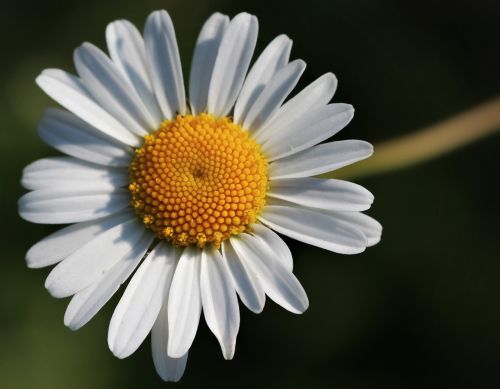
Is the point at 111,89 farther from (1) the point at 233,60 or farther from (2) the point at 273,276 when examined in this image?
(2) the point at 273,276

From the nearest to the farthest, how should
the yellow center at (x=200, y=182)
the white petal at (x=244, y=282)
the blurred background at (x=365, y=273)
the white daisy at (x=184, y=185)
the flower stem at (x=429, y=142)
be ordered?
the white petal at (x=244, y=282)
the white daisy at (x=184, y=185)
the yellow center at (x=200, y=182)
the flower stem at (x=429, y=142)
the blurred background at (x=365, y=273)

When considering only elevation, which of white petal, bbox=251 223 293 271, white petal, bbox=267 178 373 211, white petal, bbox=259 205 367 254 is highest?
white petal, bbox=267 178 373 211

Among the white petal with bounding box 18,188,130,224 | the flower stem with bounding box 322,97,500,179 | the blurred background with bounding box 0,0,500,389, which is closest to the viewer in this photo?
the white petal with bounding box 18,188,130,224

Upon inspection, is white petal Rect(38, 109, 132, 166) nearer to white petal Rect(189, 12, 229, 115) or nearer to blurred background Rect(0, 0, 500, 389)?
white petal Rect(189, 12, 229, 115)

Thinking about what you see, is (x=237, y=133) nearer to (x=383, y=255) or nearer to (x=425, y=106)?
(x=383, y=255)

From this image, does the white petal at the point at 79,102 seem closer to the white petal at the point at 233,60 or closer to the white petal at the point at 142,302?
the white petal at the point at 233,60

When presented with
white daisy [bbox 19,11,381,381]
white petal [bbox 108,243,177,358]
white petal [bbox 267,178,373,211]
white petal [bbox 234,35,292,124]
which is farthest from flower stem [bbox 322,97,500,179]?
white petal [bbox 108,243,177,358]

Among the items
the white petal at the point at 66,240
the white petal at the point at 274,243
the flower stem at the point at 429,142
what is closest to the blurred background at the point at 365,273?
the flower stem at the point at 429,142
